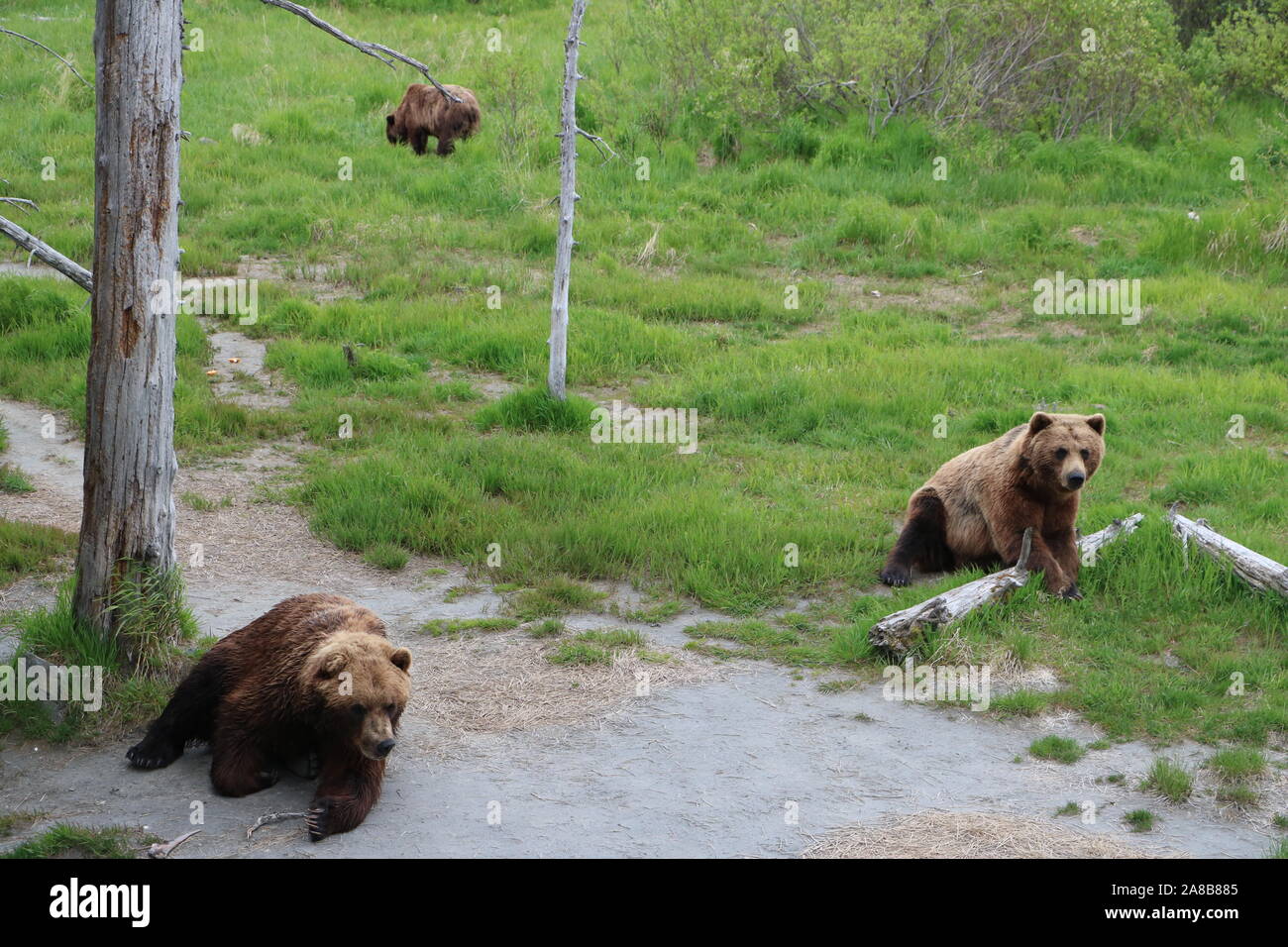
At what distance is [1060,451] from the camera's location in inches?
300

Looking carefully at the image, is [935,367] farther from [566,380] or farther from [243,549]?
[243,549]

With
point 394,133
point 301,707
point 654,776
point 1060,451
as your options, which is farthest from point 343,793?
point 394,133

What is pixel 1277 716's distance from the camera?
6359 mm

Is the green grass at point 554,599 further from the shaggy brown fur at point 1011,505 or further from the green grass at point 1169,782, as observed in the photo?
the green grass at point 1169,782

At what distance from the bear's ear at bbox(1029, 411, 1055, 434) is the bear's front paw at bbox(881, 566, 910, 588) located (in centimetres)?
123

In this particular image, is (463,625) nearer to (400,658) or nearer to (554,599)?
(554,599)

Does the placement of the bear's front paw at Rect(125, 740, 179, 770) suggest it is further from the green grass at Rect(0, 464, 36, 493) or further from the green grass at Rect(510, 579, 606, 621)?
the green grass at Rect(0, 464, 36, 493)

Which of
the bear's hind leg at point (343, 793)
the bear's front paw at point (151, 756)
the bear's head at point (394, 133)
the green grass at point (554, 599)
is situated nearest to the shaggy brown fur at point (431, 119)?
the bear's head at point (394, 133)

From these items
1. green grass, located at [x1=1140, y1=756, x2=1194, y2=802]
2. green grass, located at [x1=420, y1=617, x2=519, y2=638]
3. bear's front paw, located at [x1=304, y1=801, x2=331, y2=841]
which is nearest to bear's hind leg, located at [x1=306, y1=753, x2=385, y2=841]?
bear's front paw, located at [x1=304, y1=801, x2=331, y2=841]

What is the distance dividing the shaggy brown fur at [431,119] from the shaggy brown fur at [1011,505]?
1113cm

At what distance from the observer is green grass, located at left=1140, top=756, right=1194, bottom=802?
576 centimetres

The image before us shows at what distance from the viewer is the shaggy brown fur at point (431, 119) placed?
17422mm

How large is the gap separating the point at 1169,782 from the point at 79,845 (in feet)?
15.6

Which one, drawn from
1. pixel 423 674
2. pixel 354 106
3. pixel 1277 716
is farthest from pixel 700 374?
pixel 354 106
